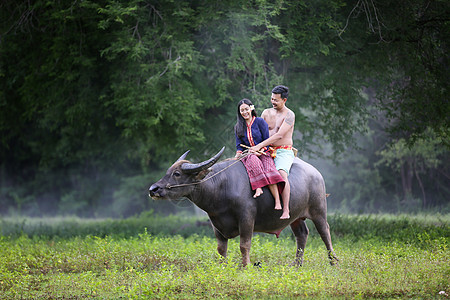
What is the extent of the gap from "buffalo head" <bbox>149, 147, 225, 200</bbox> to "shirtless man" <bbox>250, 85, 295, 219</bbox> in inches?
33.8

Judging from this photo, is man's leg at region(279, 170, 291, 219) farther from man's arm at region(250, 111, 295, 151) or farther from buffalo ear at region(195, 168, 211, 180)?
buffalo ear at region(195, 168, 211, 180)

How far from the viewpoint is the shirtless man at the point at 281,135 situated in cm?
805

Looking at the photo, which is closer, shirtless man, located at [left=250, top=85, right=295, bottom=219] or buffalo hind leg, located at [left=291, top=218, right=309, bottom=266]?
shirtless man, located at [left=250, top=85, right=295, bottom=219]

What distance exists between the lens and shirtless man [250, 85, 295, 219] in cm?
805

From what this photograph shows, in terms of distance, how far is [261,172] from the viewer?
7910mm

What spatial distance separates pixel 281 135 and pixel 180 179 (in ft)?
5.69

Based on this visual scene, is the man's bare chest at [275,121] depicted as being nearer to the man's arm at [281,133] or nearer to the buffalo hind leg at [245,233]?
the man's arm at [281,133]

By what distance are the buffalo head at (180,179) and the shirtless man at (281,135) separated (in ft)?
2.82

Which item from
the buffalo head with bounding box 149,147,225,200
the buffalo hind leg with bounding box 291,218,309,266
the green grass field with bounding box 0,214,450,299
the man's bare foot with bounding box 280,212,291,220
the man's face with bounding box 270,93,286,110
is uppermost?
the man's face with bounding box 270,93,286,110

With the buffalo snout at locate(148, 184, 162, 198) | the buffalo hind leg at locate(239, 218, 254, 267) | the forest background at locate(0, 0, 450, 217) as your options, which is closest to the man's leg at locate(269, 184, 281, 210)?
the buffalo hind leg at locate(239, 218, 254, 267)

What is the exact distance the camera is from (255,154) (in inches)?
319

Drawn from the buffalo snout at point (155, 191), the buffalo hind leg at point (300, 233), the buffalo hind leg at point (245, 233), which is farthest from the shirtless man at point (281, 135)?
the buffalo snout at point (155, 191)

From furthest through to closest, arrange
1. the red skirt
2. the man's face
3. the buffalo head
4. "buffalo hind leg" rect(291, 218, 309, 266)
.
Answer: "buffalo hind leg" rect(291, 218, 309, 266)
the man's face
the red skirt
the buffalo head

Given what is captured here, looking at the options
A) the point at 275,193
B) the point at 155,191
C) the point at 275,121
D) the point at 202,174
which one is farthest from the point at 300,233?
the point at 155,191
